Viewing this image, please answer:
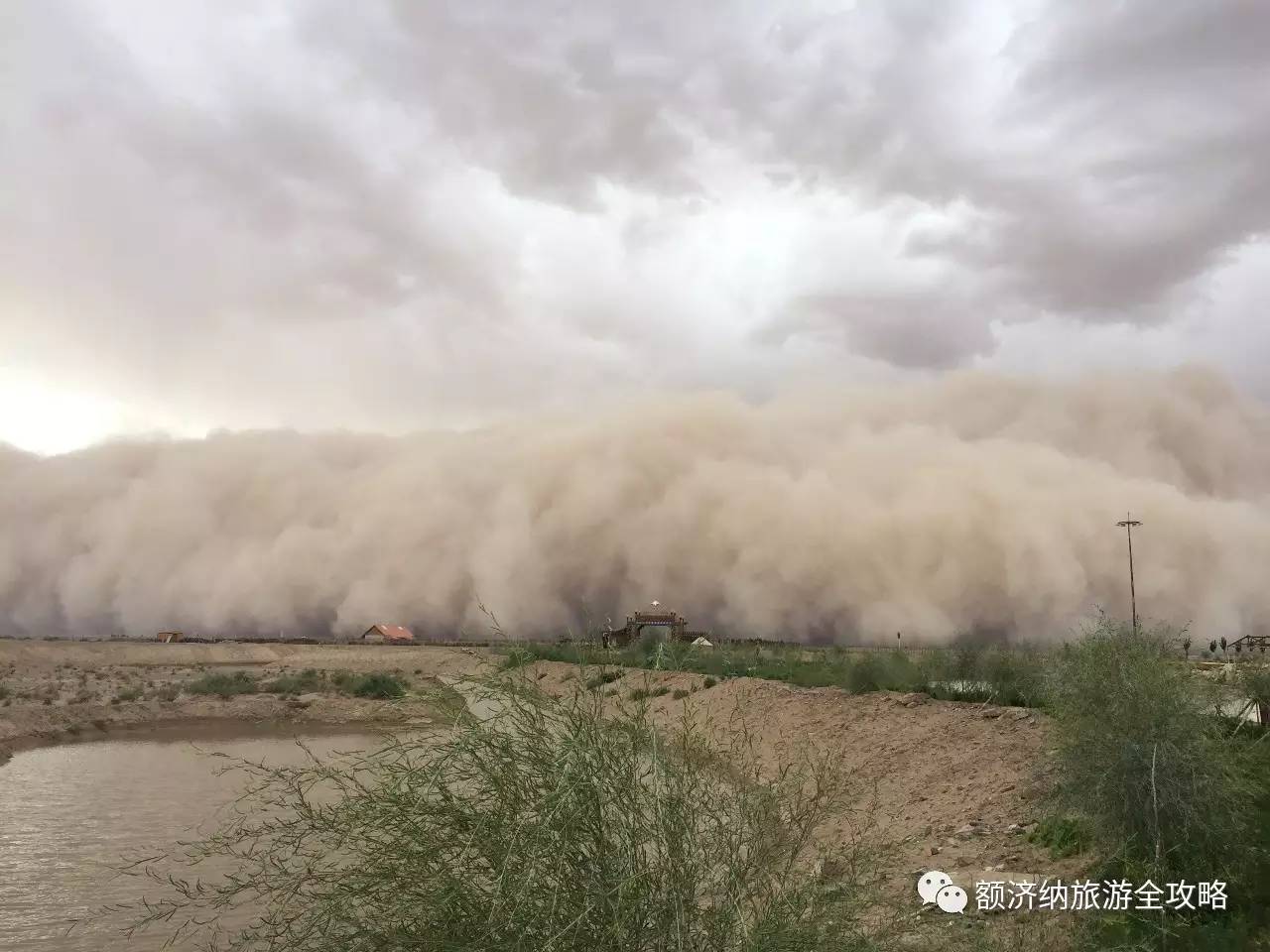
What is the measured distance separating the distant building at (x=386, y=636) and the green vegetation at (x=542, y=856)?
107774 millimetres

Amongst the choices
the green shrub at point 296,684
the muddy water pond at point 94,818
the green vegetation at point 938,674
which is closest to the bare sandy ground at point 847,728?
the green vegetation at point 938,674

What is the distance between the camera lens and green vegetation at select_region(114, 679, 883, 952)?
16.0 feet

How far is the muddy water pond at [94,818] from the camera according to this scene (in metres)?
15.5

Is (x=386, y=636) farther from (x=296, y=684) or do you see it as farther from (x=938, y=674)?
(x=938, y=674)

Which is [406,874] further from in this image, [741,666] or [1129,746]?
[741,666]

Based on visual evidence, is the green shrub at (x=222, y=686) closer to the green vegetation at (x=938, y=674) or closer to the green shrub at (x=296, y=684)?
the green shrub at (x=296, y=684)

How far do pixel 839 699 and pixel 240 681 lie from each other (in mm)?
47734

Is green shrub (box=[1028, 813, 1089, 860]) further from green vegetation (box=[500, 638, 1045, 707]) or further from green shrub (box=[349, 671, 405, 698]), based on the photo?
green shrub (box=[349, 671, 405, 698])

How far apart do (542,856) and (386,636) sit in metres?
115

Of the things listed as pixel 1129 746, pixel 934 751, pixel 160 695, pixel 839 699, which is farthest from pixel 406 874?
pixel 160 695

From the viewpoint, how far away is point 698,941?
5.09 metres

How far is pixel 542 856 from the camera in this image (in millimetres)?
4805

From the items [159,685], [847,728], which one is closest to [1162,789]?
[847,728]

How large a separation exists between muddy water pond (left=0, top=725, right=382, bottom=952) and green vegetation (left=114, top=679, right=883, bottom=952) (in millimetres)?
1342
